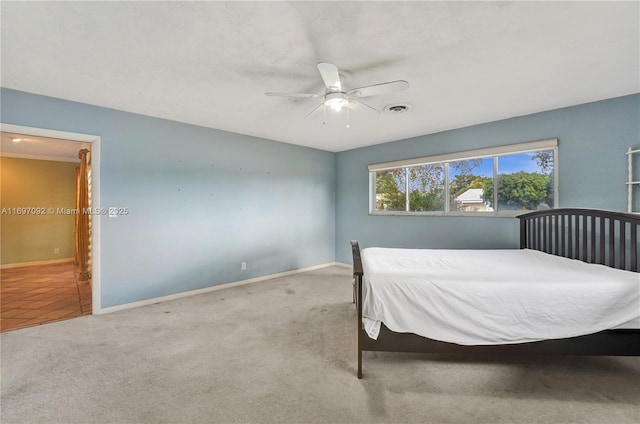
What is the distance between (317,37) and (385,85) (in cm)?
65

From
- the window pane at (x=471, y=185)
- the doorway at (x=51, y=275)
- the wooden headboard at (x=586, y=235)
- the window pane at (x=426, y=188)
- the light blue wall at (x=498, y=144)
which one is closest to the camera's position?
the wooden headboard at (x=586, y=235)

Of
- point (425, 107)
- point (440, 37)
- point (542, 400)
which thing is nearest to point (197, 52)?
point (440, 37)

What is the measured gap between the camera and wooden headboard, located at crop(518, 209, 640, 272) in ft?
7.72

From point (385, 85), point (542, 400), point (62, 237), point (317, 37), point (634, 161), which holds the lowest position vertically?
point (542, 400)

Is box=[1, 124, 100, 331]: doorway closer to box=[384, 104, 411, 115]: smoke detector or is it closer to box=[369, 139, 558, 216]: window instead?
box=[384, 104, 411, 115]: smoke detector

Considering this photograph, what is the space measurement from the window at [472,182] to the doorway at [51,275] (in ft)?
14.1

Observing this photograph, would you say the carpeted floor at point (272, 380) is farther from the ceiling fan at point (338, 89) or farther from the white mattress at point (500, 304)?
the ceiling fan at point (338, 89)

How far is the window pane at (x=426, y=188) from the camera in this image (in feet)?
14.9

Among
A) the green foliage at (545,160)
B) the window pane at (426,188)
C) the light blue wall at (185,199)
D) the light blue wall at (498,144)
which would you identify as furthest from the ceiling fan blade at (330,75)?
the green foliage at (545,160)

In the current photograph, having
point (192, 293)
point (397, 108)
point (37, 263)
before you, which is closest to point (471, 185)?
point (397, 108)

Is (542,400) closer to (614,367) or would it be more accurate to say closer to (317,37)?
(614,367)

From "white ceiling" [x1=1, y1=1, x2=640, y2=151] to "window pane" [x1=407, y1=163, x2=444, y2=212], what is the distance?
4.52ft

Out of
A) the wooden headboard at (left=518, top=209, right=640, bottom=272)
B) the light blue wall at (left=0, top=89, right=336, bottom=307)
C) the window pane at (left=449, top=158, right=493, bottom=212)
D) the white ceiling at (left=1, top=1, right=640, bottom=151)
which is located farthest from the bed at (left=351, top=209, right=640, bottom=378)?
the light blue wall at (left=0, top=89, right=336, bottom=307)

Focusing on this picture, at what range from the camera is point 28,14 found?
1726 mm
